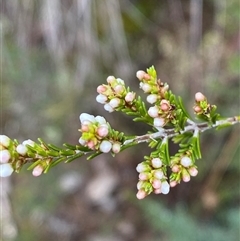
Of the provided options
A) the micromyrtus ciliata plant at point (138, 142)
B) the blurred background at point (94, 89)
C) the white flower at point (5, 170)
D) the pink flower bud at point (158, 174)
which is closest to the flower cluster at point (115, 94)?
the micromyrtus ciliata plant at point (138, 142)

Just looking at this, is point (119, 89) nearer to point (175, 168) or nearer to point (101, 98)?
point (101, 98)

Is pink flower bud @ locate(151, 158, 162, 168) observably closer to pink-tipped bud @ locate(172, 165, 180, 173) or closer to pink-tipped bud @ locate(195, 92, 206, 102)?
pink-tipped bud @ locate(172, 165, 180, 173)

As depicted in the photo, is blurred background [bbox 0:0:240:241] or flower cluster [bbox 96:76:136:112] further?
blurred background [bbox 0:0:240:241]

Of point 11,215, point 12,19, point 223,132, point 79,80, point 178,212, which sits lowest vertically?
point 11,215

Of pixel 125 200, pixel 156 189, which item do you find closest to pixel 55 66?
pixel 125 200

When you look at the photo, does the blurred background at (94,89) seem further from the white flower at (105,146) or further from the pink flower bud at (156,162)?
the white flower at (105,146)

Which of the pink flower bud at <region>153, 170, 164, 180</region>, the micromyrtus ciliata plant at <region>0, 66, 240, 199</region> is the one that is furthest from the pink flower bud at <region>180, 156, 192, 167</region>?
the pink flower bud at <region>153, 170, 164, 180</region>

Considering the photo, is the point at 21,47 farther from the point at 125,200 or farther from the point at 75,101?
the point at 125,200
